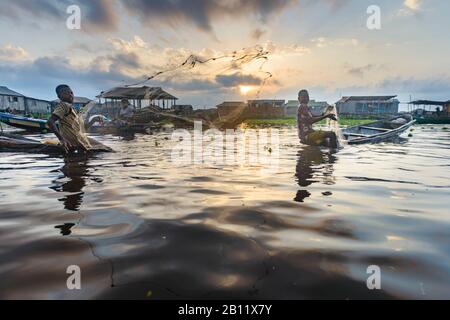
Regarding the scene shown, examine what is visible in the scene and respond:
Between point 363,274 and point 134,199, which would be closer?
point 363,274

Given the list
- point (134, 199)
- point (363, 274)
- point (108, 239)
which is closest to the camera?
point (363, 274)

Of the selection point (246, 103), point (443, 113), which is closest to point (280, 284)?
point (246, 103)

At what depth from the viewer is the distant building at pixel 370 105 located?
60.4 meters

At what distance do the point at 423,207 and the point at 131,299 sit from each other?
3.82 m

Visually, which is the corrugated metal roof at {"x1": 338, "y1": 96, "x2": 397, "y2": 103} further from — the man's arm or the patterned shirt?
the patterned shirt

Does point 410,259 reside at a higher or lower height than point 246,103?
lower

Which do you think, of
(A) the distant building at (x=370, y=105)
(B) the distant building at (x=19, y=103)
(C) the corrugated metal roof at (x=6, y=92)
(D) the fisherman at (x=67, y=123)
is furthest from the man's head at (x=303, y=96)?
(A) the distant building at (x=370, y=105)

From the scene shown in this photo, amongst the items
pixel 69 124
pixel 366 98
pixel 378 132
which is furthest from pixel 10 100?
pixel 366 98

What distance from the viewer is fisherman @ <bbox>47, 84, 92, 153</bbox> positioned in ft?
25.1

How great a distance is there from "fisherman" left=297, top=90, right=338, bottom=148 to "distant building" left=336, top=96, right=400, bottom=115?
5610 centimetres

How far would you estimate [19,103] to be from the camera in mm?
52438

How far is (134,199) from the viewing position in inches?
161

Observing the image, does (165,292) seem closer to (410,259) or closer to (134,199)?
(410,259)

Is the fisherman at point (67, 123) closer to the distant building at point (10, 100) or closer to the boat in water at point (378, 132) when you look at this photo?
the boat in water at point (378, 132)
